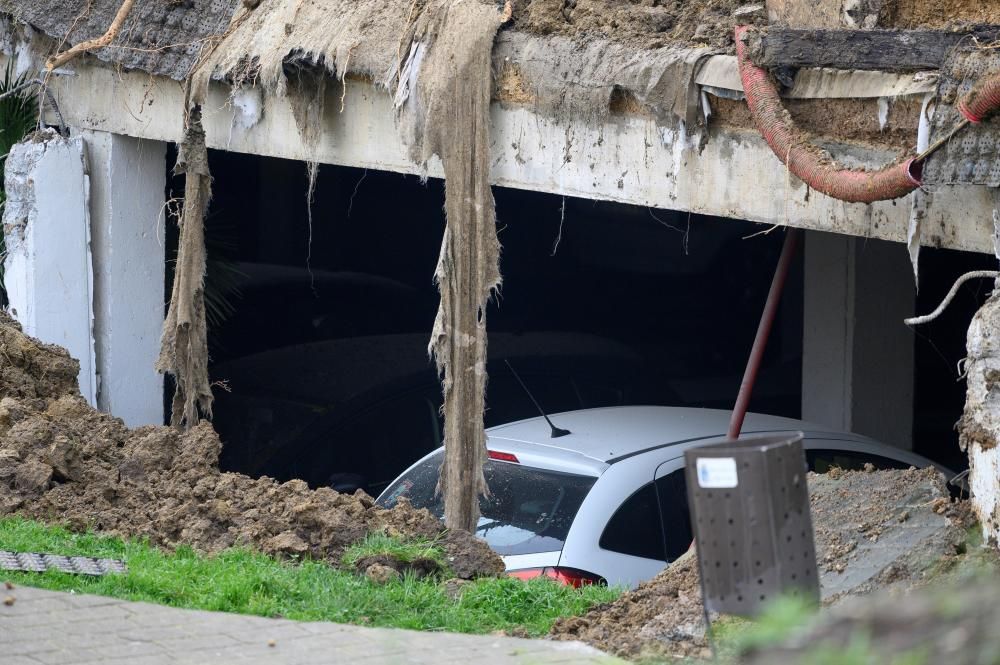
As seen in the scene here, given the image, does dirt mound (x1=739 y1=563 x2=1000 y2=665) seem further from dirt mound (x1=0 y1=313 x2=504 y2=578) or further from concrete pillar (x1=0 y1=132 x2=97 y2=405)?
concrete pillar (x1=0 y1=132 x2=97 y2=405)

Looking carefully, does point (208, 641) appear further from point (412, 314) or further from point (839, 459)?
point (412, 314)

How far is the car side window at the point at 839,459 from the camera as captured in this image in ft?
21.5

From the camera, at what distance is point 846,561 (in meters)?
4.44

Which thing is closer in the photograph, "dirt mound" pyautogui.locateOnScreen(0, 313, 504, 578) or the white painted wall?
the white painted wall

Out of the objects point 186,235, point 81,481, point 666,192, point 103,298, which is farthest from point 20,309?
point 666,192

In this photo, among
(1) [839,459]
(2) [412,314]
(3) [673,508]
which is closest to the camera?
(3) [673,508]

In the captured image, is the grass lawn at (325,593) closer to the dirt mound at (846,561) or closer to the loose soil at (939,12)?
the dirt mound at (846,561)

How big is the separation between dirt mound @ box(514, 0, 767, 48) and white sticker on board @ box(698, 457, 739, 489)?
2.22m

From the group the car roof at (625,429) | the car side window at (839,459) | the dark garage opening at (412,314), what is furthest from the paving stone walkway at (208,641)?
the dark garage opening at (412,314)

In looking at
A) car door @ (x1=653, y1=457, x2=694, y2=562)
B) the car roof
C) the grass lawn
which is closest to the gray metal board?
the grass lawn

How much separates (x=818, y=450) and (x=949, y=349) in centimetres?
530

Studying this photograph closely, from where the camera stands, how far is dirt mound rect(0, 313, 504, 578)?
5480 mm

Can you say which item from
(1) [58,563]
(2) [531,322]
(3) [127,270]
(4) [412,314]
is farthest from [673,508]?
(2) [531,322]

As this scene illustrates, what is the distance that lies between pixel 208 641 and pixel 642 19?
3.04 metres
